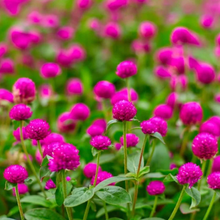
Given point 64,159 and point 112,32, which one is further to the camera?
point 112,32

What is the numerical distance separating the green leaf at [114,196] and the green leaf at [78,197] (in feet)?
0.12

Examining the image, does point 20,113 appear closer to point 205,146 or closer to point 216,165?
point 205,146

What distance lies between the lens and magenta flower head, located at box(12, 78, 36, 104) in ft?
5.04

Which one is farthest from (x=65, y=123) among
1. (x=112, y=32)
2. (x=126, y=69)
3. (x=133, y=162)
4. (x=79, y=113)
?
(x=112, y=32)

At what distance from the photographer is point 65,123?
1.90m

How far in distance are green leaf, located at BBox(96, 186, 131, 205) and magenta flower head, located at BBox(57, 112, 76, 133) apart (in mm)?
765

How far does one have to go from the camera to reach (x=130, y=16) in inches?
146

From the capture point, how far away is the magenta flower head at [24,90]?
5.04ft

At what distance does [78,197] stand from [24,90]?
0.60 m

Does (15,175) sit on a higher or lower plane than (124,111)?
lower

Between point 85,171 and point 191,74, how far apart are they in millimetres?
1497

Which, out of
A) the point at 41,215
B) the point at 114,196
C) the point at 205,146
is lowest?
the point at 41,215

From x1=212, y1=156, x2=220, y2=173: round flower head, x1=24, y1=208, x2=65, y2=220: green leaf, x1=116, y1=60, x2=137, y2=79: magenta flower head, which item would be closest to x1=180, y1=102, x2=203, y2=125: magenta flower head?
x1=212, y1=156, x2=220, y2=173: round flower head

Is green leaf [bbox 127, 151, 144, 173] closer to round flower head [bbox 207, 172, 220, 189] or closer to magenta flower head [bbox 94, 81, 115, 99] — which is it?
round flower head [bbox 207, 172, 220, 189]
